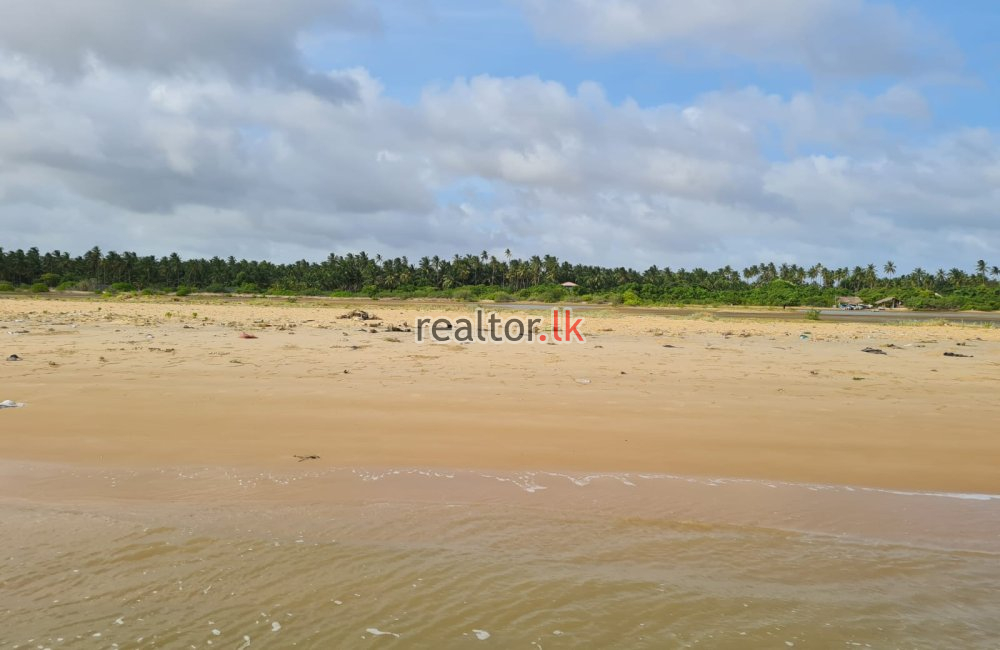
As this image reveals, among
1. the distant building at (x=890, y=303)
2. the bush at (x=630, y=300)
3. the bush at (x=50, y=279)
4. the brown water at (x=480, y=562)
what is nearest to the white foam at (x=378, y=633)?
the brown water at (x=480, y=562)

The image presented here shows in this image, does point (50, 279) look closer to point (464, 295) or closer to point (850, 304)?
point (464, 295)

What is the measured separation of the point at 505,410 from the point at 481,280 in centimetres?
10795

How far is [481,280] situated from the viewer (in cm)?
11662

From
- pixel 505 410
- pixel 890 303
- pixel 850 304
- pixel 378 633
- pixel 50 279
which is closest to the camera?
pixel 378 633

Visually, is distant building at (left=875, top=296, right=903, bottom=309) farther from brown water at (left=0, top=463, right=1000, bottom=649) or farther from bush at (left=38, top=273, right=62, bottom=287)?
bush at (left=38, top=273, right=62, bottom=287)

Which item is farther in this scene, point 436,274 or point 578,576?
point 436,274

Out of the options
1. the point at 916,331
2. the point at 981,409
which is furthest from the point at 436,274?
the point at 981,409

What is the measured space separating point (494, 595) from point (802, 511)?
3.09m

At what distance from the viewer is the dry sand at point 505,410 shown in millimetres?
6930

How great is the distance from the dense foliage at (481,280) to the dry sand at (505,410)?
6521 centimetres

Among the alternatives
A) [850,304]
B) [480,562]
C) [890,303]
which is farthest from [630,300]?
[480,562]

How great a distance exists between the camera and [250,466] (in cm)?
653

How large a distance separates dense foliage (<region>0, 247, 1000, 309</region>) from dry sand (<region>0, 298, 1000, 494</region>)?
65.2 metres

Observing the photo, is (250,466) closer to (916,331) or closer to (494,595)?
(494,595)
